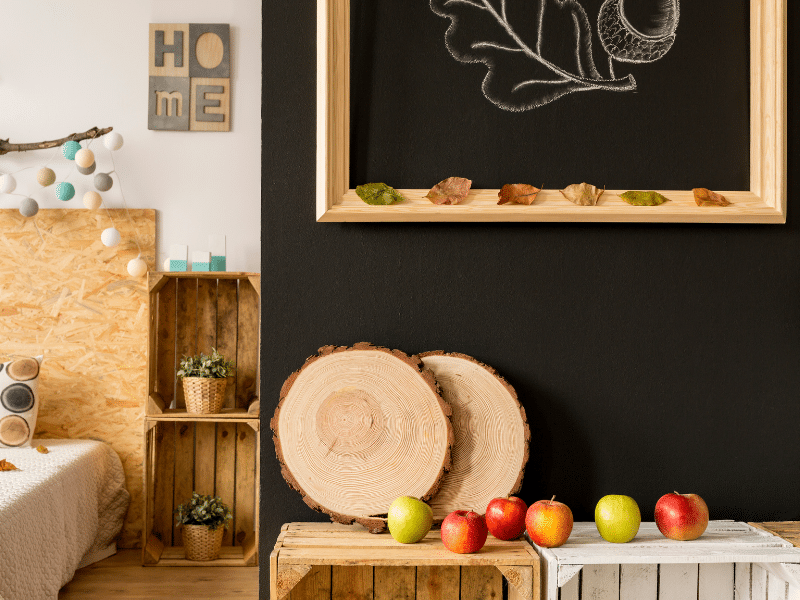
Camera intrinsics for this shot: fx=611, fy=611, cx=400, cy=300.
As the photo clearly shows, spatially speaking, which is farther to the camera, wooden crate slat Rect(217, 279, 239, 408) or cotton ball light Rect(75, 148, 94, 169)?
wooden crate slat Rect(217, 279, 239, 408)

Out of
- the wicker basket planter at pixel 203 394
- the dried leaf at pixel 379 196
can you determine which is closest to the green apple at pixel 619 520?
the dried leaf at pixel 379 196

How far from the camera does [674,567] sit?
1551 mm

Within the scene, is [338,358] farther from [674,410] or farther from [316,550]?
[674,410]

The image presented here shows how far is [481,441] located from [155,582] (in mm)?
1897

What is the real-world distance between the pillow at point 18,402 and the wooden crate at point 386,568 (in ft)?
6.05

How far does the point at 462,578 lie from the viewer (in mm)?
1586

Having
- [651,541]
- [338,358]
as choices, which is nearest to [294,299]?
[338,358]

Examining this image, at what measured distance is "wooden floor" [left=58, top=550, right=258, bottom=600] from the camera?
2492 millimetres

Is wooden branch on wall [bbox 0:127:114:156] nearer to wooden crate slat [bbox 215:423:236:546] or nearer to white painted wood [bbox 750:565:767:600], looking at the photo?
wooden crate slat [bbox 215:423:236:546]

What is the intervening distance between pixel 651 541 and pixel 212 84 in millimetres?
2782

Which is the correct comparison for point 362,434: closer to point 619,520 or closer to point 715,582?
point 619,520

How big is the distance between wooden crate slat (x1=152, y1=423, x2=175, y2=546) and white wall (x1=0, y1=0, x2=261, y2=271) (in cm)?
91

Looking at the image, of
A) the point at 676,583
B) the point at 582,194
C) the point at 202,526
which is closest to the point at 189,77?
the point at 202,526

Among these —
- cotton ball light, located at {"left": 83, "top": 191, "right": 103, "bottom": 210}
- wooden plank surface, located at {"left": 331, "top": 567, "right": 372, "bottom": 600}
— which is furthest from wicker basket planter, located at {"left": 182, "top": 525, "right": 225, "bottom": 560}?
cotton ball light, located at {"left": 83, "top": 191, "right": 103, "bottom": 210}
